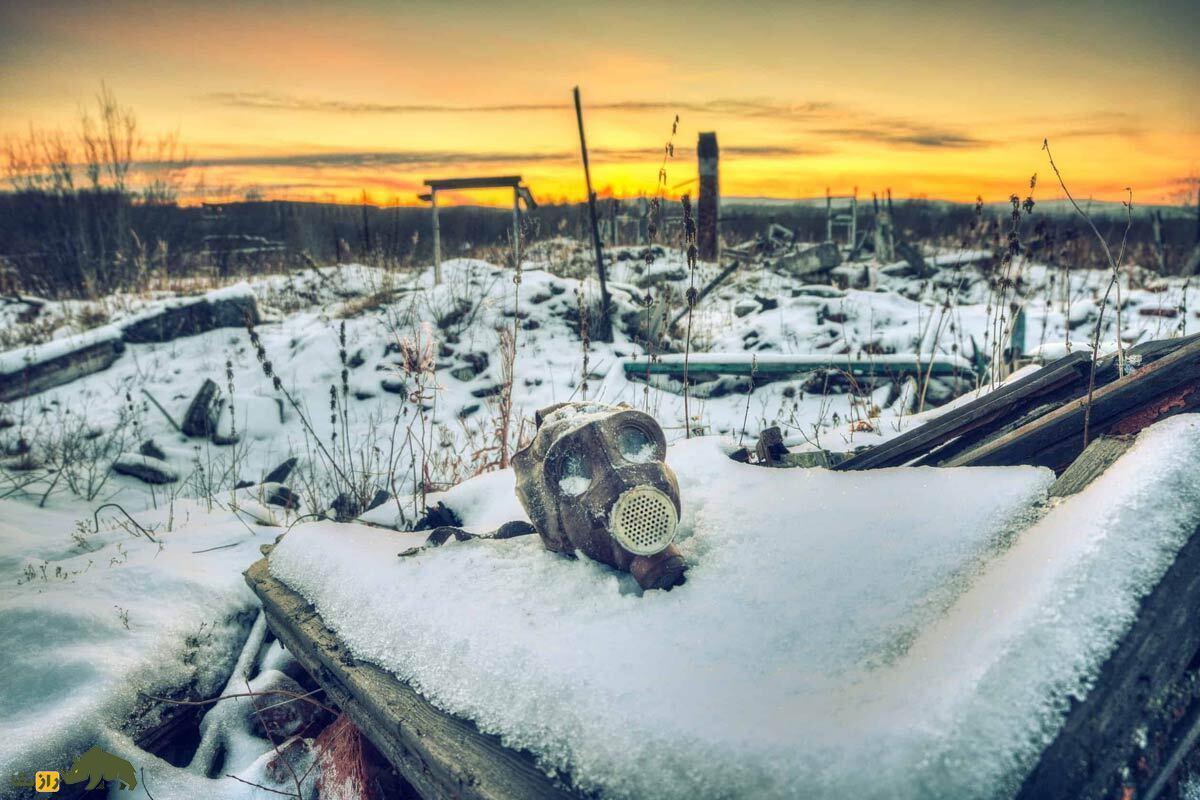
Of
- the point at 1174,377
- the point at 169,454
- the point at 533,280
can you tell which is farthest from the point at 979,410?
the point at 533,280

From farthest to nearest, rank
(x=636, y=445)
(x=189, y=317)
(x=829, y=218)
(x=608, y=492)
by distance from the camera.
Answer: (x=829, y=218), (x=189, y=317), (x=636, y=445), (x=608, y=492)

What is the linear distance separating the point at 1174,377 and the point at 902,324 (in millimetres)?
6413

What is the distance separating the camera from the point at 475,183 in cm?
930

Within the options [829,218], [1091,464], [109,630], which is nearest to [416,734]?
[109,630]

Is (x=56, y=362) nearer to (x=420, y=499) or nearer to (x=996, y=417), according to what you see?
(x=420, y=499)

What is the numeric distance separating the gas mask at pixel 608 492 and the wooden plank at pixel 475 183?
314 inches

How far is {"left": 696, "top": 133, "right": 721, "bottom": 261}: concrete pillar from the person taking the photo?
443 inches

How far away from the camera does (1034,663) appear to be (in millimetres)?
850

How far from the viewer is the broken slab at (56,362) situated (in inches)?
258

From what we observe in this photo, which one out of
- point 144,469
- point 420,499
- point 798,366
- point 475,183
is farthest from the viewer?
point 475,183

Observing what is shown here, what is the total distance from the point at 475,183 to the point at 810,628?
358 inches

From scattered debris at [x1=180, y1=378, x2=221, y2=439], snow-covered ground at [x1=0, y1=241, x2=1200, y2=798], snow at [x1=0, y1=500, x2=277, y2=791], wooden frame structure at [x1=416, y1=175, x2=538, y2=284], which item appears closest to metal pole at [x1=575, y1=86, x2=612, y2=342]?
snow-covered ground at [x1=0, y1=241, x2=1200, y2=798]

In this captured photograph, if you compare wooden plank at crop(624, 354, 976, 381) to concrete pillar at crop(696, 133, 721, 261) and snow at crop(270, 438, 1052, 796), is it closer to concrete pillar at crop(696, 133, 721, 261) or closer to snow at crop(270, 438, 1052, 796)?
snow at crop(270, 438, 1052, 796)

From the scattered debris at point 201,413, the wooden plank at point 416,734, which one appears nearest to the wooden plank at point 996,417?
the wooden plank at point 416,734
